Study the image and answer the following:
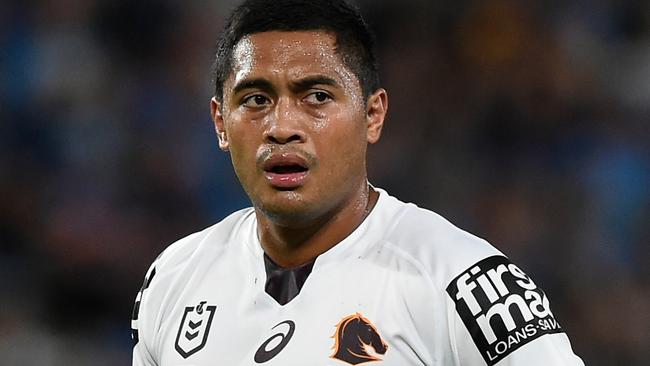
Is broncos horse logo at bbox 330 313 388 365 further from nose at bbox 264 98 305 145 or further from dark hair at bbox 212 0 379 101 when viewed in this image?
dark hair at bbox 212 0 379 101

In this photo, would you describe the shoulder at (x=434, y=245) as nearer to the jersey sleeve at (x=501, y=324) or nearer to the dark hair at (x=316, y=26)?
the jersey sleeve at (x=501, y=324)

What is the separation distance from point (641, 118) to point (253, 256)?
10.3 ft

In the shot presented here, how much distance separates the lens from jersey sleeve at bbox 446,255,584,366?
2395 mm

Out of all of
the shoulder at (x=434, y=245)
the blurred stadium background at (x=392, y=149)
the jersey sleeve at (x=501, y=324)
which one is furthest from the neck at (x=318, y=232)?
the blurred stadium background at (x=392, y=149)

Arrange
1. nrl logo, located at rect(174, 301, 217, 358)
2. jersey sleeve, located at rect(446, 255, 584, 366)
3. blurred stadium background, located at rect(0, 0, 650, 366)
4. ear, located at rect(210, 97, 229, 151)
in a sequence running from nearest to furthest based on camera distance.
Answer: jersey sleeve, located at rect(446, 255, 584, 366) < nrl logo, located at rect(174, 301, 217, 358) < ear, located at rect(210, 97, 229, 151) < blurred stadium background, located at rect(0, 0, 650, 366)

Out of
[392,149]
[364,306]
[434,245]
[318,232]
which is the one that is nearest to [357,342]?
[364,306]

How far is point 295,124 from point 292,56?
6.8 inches

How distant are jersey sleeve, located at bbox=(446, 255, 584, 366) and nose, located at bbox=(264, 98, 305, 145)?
1.78 ft

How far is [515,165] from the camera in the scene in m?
5.52

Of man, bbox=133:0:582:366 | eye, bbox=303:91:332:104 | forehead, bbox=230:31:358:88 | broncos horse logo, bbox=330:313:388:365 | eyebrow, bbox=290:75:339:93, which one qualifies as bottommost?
broncos horse logo, bbox=330:313:388:365

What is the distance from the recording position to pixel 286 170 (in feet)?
8.91

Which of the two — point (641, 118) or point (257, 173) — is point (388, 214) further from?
point (641, 118)

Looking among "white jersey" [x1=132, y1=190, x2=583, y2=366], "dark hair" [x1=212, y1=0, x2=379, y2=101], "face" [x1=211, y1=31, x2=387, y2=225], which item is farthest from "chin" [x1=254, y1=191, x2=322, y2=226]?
"dark hair" [x1=212, y1=0, x2=379, y2=101]

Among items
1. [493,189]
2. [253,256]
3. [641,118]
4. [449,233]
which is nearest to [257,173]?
[253,256]
